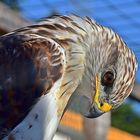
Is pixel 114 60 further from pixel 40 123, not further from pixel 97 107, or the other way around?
pixel 40 123

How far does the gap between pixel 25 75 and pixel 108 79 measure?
361 mm

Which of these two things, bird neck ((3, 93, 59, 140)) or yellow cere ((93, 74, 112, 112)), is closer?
bird neck ((3, 93, 59, 140))

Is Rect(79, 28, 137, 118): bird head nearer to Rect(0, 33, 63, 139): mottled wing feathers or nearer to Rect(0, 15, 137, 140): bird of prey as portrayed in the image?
Rect(0, 15, 137, 140): bird of prey

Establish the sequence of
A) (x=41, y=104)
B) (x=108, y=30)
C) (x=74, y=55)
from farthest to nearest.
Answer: (x=108, y=30), (x=74, y=55), (x=41, y=104)

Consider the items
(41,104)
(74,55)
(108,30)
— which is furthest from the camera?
(108,30)

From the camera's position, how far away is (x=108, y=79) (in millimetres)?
2490

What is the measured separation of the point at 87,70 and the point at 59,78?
224mm

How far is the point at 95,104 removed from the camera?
8.21 ft

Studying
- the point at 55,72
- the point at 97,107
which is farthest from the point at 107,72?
the point at 55,72

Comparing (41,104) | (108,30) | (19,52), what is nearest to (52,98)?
(41,104)

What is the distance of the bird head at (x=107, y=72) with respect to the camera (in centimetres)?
248

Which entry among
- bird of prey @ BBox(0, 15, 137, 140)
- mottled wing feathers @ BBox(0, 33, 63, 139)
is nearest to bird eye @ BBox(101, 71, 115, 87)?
bird of prey @ BBox(0, 15, 137, 140)

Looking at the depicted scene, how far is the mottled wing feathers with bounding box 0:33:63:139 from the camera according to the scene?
7.41 feet

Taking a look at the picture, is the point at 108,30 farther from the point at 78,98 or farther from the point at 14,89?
the point at 14,89
